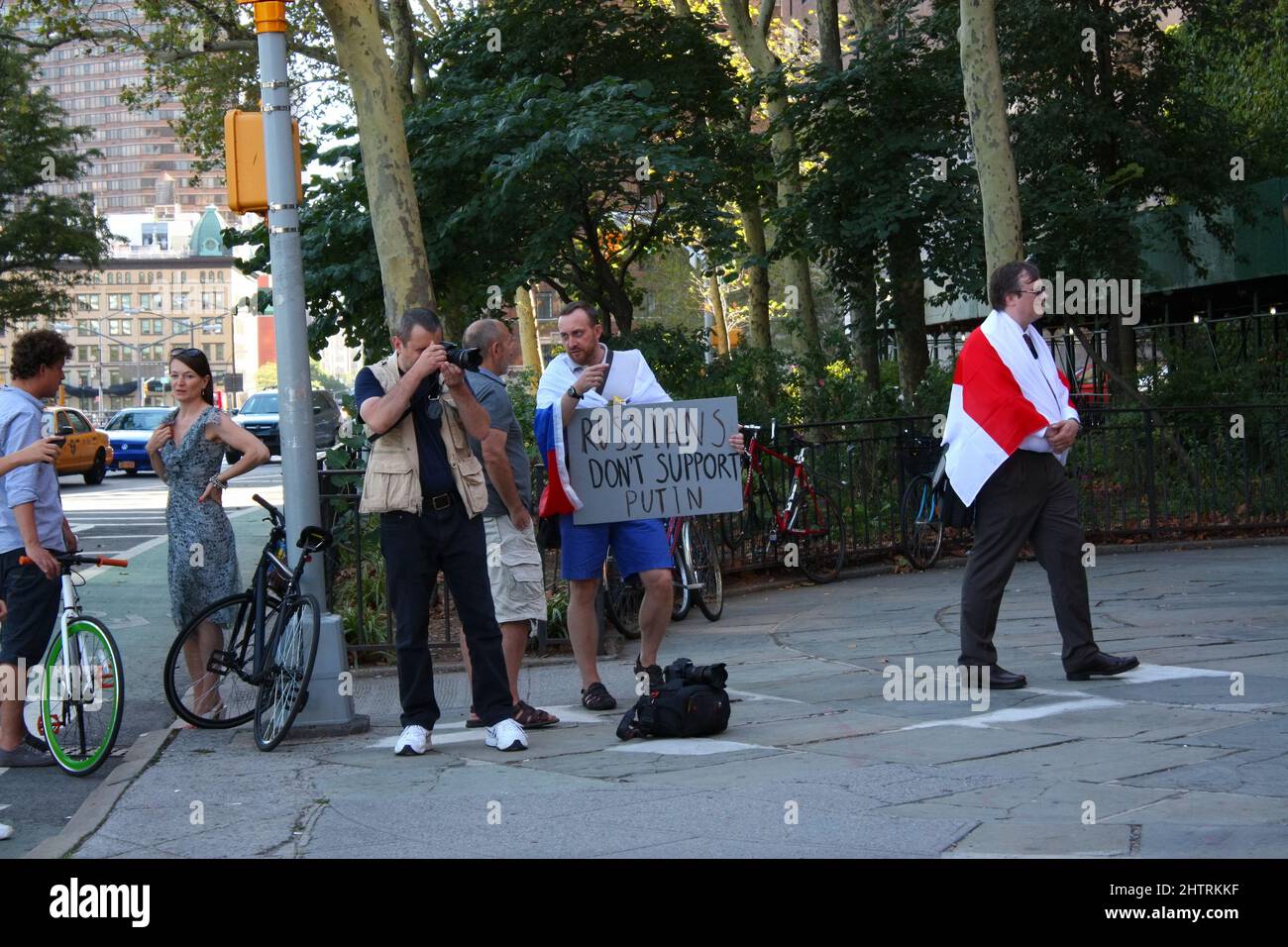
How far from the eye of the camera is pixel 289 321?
785 centimetres

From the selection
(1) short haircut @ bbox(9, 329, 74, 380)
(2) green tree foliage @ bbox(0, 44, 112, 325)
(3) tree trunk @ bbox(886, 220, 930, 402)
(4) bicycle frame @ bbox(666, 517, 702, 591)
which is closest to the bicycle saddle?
(1) short haircut @ bbox(9, 329, 74, 380)

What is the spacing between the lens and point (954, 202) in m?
19.3

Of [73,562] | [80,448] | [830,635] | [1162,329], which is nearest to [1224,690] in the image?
[830,635]

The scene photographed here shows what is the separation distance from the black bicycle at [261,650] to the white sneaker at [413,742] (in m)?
0.64

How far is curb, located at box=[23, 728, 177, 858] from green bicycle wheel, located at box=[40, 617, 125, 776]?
0.62 ft

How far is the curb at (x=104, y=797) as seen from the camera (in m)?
5.47

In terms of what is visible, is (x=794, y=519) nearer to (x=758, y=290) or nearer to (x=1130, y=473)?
(x=1130, y=473)

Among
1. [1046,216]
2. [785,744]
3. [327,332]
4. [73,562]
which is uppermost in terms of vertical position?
[1046,216]

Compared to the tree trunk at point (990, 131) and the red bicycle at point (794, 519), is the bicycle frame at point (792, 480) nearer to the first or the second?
the red bicycle at point (794, 519)

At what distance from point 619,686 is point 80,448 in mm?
29771

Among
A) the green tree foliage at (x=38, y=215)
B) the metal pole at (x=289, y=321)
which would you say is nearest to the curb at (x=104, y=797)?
the metal pole at (x=289, y=321)

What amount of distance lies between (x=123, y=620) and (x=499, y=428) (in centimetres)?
675

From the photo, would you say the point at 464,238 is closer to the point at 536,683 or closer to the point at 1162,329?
the point at 536,683

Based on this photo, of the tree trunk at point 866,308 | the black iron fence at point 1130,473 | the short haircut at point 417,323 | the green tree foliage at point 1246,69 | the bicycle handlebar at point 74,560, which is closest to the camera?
the short haircut at point 417,323
